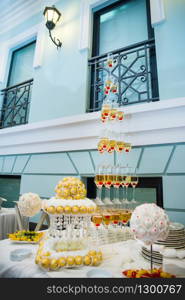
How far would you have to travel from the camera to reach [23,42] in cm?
429

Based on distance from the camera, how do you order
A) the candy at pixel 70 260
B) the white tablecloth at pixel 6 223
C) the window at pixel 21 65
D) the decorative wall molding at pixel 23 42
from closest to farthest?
the candy at pixel 70 260 < the white tablecloth at pixel 6 223 < the decorative wall molding at pixel 23 42 < the window at pixel 21 65

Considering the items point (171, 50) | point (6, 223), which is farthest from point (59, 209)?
point (171, 50)

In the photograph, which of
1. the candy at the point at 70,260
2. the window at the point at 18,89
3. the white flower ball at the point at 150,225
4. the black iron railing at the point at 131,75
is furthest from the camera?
the window at the point at 18,89

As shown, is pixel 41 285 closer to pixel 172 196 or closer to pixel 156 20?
pixel 172 196

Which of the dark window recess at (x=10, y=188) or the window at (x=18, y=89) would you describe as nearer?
the dark window recess at (x=10, y=188)

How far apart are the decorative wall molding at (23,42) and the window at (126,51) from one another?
4.12 feet

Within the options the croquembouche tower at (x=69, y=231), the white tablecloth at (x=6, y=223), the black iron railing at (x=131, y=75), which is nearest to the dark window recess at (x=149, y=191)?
the black iron railing at (x=131, y=75)

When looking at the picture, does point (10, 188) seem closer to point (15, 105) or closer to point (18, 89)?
point (15, 105)

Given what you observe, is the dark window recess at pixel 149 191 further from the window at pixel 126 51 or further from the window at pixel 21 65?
the window at pixel 21 65

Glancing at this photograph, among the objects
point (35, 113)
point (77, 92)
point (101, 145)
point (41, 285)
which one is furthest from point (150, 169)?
point (35, 113)

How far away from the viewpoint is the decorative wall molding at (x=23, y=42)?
145 inches

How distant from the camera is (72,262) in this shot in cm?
92

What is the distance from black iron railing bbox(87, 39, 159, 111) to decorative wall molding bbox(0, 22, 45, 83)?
146 centimetres

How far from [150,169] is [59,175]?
4.70 ft
